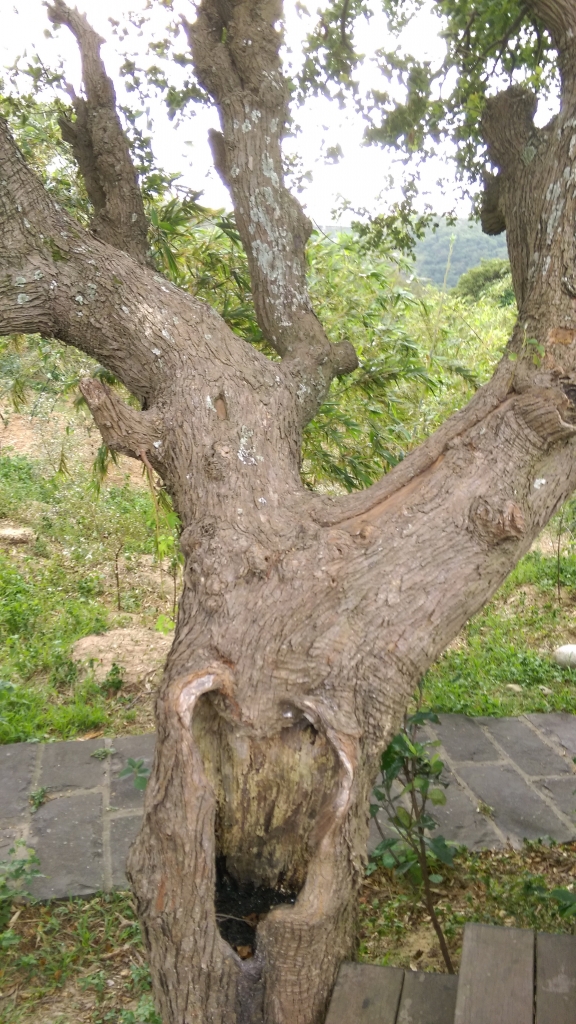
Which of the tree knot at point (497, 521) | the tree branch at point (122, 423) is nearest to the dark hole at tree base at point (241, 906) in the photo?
the tree knot at point (497, 521)

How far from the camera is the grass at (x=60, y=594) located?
14.5 feet

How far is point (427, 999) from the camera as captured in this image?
6.13 feet

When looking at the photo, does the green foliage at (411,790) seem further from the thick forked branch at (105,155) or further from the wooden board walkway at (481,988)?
the thick forked branch at (105,155)

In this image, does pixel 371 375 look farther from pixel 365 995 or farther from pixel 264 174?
pixel 365 995

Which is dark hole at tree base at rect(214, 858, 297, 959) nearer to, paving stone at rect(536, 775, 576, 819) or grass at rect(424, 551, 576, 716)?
paving stone at rect(536, 775, 576, 819)

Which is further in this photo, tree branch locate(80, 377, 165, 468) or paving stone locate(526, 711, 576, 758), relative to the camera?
paving stone locate(526, 711, 576, 758)

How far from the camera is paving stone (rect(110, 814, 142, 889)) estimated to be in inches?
123

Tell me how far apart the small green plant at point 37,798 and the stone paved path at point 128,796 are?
0.02 metres

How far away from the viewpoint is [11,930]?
2.81 m

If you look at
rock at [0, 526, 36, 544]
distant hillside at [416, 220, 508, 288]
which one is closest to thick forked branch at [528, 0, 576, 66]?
rock at [0, 526, 36, 544]

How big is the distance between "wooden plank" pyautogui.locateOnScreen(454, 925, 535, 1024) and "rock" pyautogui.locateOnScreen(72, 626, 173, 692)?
10.5 ft

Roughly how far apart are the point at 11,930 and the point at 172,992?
123cm

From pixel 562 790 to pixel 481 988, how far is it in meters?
2.22

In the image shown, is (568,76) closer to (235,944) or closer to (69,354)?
(235,944)
